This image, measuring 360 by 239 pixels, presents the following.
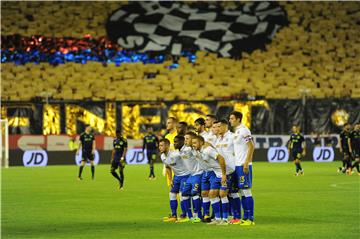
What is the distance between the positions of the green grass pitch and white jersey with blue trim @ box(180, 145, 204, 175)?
117 centimetres

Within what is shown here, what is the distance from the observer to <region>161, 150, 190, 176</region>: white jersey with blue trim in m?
20.1

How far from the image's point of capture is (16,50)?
63469 millimetres

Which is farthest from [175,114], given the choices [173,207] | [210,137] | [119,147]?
[210,137]

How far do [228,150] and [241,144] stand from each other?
34 centimetres

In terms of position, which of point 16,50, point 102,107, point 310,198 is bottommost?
point 310,198

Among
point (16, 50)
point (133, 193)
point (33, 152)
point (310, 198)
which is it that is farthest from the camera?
point (16, 50)

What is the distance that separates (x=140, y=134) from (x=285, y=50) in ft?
40.5

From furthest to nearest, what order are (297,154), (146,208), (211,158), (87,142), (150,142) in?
(150,142), (297,154), (87,142), (146,208), (211,158)

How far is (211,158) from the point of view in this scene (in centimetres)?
1894

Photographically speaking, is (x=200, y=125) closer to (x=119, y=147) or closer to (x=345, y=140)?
(x=119, y=147)

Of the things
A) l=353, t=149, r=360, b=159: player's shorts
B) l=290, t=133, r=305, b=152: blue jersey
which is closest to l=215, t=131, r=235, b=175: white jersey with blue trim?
l=353, t=149, r=360, b=159: player's shorts

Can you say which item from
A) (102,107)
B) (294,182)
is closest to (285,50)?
(102,107)

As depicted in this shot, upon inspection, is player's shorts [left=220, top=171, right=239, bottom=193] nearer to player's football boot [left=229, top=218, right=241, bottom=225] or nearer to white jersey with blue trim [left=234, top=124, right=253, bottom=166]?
white jersey with blue trim [left=234, top=124, right=253, bottom=166]

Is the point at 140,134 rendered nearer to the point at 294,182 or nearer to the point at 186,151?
the point at 294,182
